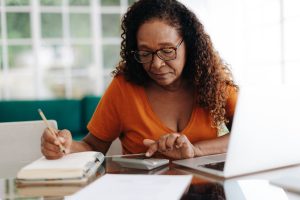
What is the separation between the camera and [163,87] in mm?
1597

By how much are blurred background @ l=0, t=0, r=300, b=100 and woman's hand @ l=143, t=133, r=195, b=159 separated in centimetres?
360

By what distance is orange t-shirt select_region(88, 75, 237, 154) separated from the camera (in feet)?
4.82

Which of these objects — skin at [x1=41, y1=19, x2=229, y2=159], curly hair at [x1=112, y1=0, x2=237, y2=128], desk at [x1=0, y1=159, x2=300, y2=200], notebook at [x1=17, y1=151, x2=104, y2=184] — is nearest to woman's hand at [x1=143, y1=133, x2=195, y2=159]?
skin at [x1=41, y1=19, x2=229, y2=159]

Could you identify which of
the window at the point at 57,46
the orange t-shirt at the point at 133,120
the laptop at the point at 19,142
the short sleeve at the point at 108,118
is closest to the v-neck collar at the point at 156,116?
the orange t-shirt at the point at 133,120

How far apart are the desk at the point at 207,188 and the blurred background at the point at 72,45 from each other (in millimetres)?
3791

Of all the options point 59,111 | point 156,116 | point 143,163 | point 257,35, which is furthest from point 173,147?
point 257,35

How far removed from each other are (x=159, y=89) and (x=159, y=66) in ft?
0.81

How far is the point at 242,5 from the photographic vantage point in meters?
4.96

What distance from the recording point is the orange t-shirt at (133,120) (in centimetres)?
147

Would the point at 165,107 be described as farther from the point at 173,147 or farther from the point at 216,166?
the point at 216,166

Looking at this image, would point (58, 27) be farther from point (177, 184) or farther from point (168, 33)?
point (177, 184)

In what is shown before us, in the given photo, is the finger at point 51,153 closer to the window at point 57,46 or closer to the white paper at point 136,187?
the white paper at point 136,187

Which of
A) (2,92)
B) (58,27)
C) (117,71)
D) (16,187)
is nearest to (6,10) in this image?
(58,27)

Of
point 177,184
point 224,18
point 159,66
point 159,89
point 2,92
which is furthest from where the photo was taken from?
point 224,18
